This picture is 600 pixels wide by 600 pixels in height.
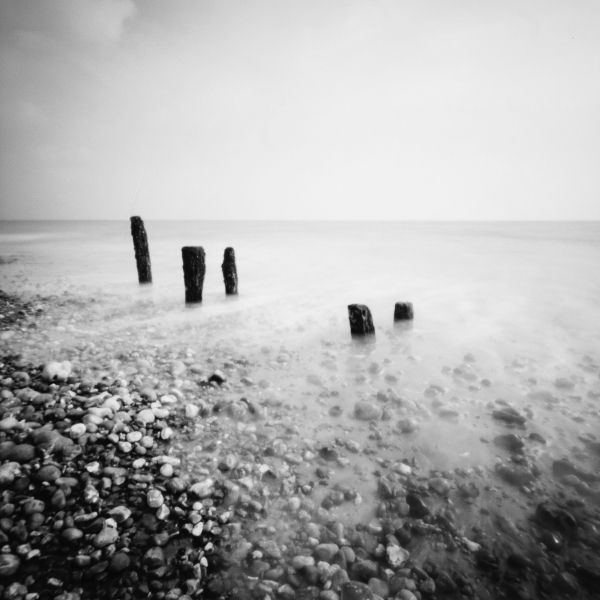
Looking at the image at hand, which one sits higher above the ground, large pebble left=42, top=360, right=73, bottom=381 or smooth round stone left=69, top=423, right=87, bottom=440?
large pebble left=42, top=360, right=73, bottom=381

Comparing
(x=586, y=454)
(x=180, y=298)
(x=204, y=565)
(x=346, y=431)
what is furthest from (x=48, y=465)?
(x=180, y=298)

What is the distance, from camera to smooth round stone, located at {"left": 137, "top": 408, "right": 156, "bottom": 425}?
10.2 feet

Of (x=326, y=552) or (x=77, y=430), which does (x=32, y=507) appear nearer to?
(x=77, y=430)

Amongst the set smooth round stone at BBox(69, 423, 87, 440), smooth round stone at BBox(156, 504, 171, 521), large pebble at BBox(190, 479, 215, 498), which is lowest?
large pebble at BBox(190, 479, 215, 498)

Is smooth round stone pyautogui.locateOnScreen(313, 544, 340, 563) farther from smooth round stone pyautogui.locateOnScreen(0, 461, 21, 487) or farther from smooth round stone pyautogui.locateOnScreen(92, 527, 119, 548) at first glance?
smooth round stone pyautogui.locateOnScreen(0, 461, 21, 487)

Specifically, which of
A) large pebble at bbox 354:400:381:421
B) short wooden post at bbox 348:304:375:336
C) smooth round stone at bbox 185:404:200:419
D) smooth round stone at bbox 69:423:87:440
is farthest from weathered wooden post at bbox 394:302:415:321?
smooth round stone at bbox 69:423:87:440

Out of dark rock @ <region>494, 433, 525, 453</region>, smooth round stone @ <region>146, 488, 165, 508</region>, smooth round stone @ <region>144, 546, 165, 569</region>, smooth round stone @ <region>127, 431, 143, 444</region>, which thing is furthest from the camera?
dark rock @ <region>494, 433, 525, 453</region>

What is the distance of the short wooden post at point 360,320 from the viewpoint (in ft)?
19.0

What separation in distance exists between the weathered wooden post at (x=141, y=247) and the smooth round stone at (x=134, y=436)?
7525 mm

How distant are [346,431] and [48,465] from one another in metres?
2.66

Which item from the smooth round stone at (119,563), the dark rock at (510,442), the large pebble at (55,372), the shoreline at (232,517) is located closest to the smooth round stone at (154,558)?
the shoreline at (232,517)

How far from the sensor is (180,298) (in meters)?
8.80

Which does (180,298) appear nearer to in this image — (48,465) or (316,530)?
(48,465)

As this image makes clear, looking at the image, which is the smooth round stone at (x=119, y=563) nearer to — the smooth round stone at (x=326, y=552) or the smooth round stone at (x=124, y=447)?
the smooth round stone at (x=124, y=447)
